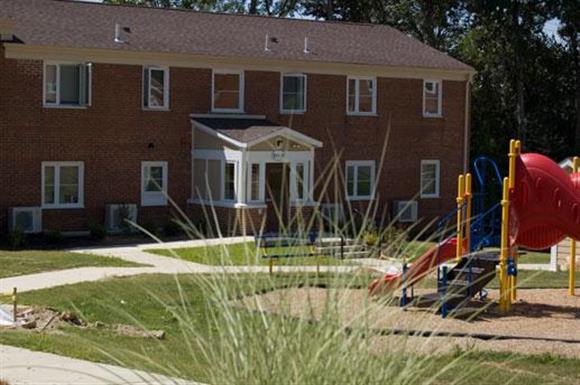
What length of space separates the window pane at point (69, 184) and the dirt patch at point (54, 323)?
14745 millimetres

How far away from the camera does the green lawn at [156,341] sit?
866 centimetres

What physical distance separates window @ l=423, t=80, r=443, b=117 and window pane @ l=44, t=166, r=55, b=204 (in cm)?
1441

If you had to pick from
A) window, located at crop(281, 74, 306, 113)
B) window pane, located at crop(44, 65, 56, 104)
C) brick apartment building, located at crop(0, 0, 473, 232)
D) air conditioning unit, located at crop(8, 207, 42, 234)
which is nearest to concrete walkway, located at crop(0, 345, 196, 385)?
brick apartment building, located at crop(0, 0, 473, 232)

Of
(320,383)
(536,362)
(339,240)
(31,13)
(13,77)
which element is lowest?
(536,362)

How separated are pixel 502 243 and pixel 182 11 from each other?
21893 mm

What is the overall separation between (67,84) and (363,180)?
1118cm

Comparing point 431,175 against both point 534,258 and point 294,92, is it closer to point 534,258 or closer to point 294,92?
point 294,92

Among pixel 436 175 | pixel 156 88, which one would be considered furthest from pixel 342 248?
pixel 436 175

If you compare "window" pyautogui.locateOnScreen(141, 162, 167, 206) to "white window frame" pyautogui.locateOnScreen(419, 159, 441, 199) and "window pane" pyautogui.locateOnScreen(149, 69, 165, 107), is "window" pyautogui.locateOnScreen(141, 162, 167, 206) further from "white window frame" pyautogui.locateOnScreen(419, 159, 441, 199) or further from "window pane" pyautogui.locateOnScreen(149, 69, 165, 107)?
"white window frame" pyautogui.locateOnScreen(419, 159, 441, 199)

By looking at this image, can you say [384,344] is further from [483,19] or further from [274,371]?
[483,19]

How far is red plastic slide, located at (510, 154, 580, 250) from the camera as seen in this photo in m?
20.0

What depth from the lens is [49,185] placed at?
32.0 m

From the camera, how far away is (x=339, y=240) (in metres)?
8.38

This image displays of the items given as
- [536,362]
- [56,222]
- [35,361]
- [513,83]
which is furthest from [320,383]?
[513,83]
